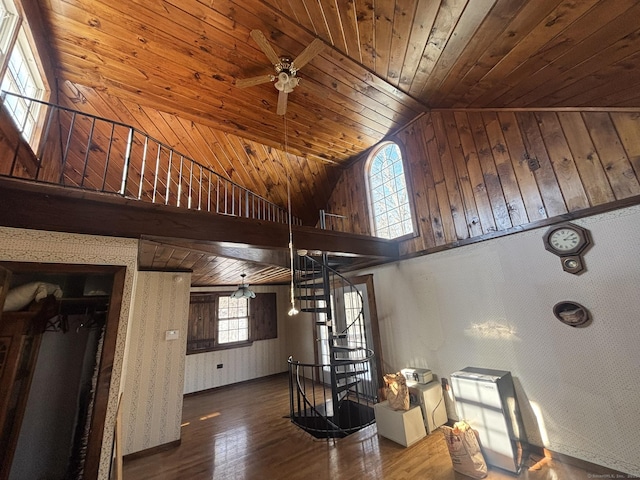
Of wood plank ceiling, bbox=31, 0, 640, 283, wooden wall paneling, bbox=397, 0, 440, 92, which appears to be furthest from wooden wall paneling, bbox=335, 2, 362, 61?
wooden wall paneling, bbox=397, 0, 440, 92

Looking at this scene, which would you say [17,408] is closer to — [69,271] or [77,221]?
[69,271]

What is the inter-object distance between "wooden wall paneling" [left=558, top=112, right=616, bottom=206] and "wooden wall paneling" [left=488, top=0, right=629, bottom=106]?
19.8 inches

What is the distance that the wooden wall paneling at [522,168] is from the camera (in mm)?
2908

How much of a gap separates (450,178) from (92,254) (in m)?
4.21

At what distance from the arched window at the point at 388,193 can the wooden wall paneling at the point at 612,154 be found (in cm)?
221

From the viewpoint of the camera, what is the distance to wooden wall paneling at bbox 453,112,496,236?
3.32 m

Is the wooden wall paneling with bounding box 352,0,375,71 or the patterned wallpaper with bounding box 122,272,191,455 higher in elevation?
the wooden wall paneling with bounding box 352,0,375,71

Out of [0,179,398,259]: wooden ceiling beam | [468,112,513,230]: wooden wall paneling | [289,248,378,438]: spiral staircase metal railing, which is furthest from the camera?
[289,248,378,438]: spiral staircase metal railing

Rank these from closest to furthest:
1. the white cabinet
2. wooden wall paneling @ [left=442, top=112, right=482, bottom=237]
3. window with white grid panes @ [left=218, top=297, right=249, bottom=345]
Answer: the white cabinet < wooden wall paneling @ [left=442, top=112, right=482, bottom=237] < window with white grid panes @ [left=218, top=297, right=249, bottom=345]

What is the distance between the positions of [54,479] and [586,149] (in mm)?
5736

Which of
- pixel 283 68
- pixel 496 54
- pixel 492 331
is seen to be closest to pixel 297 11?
pixel 283 68

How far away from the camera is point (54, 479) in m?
2.10

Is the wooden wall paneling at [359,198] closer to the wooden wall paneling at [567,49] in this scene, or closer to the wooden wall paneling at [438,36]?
the wooden wall paneling at [438,36]

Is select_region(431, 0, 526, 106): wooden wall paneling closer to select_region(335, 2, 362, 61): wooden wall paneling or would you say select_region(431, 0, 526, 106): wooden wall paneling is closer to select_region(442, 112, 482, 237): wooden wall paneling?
select_region(442, 112, 482, 237): wooden wall paneling
